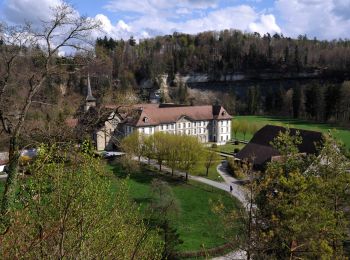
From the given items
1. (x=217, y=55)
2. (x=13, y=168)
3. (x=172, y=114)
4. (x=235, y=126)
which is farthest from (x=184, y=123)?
(x=217, y=55)

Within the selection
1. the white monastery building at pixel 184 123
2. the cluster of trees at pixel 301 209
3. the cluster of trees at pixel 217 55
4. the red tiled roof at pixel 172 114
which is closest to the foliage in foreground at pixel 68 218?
the cluster of trees at pixel 301 209

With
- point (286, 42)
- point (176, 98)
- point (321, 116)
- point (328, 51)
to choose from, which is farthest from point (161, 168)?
point (286, 42)

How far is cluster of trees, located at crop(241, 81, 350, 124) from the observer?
77.1 metres

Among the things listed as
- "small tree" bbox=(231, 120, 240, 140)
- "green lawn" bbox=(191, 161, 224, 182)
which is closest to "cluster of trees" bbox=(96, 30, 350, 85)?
"small tree" bbox=(231, 120, 240, 140)

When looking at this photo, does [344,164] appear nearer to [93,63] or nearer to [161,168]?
[93,63]

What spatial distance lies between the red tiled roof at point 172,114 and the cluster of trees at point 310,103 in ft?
85.9

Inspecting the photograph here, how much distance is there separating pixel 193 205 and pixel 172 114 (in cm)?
2879

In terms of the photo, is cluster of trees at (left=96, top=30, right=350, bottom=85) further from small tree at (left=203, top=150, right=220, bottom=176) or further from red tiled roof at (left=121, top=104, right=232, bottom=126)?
small tree at (left=203, top=150, right=220, bottom=176)

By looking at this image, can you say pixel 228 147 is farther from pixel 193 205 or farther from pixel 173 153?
pixel 193 205

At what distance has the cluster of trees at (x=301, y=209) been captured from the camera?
11.9m

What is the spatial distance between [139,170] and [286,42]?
353 feet

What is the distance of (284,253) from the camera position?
12.6m

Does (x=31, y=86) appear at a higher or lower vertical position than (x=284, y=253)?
higher

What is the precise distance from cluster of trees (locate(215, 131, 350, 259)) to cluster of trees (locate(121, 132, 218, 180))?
23816 mm
